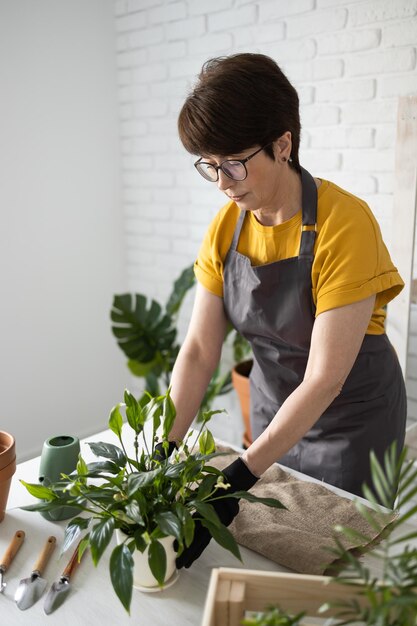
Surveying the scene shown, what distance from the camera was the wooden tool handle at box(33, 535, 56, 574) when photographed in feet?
3.63

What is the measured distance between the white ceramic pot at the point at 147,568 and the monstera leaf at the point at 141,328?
1.85 m

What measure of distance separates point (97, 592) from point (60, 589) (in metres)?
0.06

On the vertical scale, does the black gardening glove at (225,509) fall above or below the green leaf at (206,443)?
below

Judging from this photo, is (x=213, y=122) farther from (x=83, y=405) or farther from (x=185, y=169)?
(x=83, y=405)

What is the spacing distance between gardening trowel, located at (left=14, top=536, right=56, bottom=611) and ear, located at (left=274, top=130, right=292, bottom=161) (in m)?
0.96

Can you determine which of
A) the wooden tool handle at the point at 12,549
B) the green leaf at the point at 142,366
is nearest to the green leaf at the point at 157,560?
the wooden tool handle at the point at 12,549

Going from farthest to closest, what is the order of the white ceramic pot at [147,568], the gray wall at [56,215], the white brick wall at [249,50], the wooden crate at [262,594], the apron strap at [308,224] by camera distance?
the gray wall at [56,215]
the white brick wall at [249,50]
the apron strap at [308,224]
the white ceramic pot at [147,568]
the wooden crate at [262,594]

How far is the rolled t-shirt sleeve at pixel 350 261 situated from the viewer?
1345 millimetres

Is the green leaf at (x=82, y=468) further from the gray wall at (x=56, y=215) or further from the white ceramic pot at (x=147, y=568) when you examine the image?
the gray wall at (x=56, y=215)

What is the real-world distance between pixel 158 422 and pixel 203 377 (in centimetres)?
49

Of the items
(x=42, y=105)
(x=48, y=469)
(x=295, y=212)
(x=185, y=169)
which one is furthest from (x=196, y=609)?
(x=42, y=105)

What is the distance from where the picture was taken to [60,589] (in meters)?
1.06

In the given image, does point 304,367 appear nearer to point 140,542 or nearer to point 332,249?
point 332,249

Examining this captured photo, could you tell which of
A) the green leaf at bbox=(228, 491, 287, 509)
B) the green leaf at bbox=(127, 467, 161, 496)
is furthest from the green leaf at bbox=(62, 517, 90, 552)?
the green leaf at bbox=(228, 491, 287, 509)
